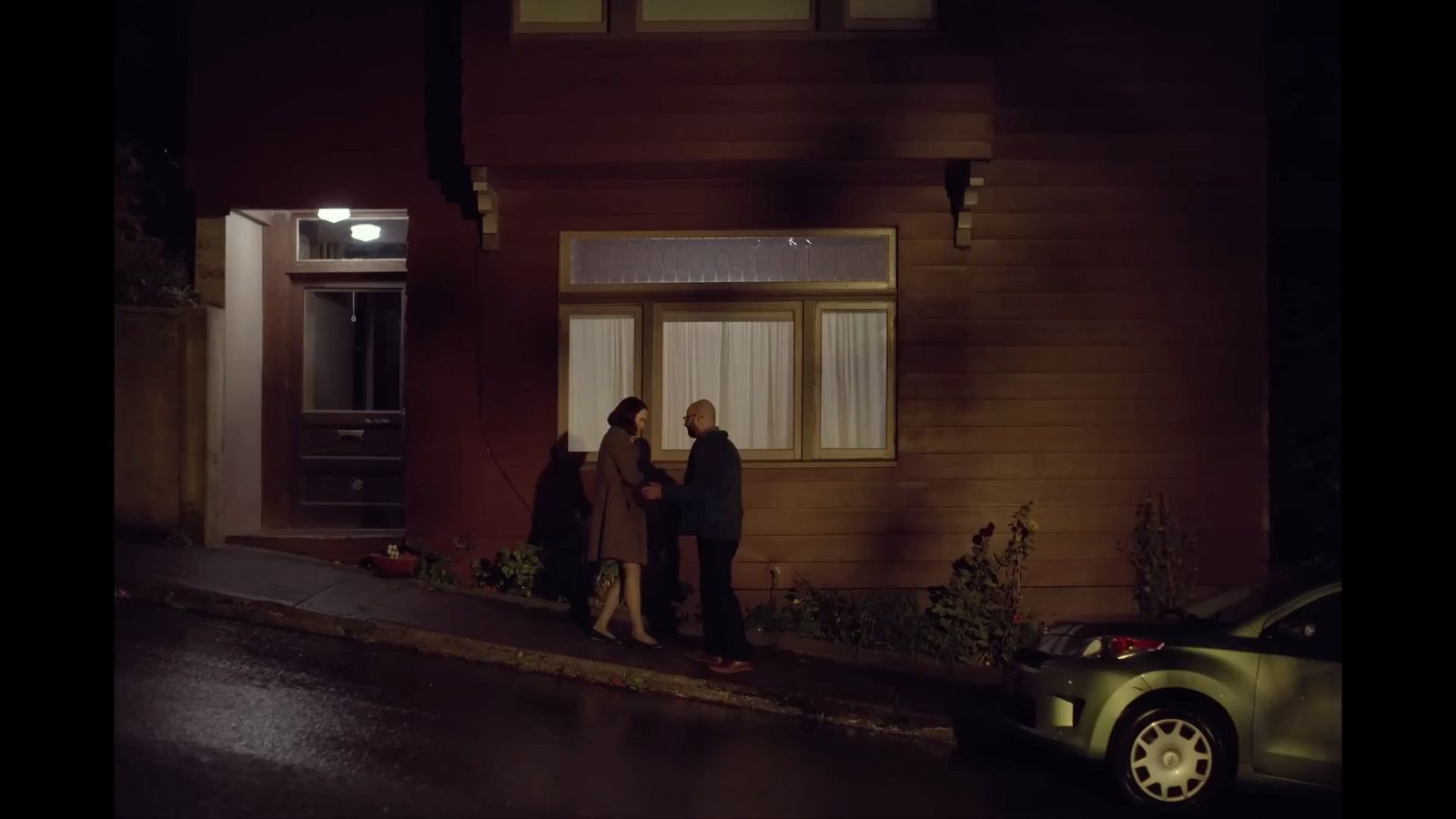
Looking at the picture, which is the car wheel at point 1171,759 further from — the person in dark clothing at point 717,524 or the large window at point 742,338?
the large window at point 742,338

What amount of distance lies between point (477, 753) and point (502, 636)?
254cm

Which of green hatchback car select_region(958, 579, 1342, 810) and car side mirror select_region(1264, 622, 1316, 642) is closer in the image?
green hatchback car select_region(958, 579, 1342, 810)

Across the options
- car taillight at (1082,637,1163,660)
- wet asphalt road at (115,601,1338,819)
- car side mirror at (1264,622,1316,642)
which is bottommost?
wet asphalt road at (115,601,1338,819)

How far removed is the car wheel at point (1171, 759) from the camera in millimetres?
6973

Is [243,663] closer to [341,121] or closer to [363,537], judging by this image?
[363,537]

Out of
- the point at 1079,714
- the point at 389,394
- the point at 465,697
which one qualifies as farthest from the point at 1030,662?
the point at 389,394

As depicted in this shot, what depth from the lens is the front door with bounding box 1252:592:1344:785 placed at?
682 cm

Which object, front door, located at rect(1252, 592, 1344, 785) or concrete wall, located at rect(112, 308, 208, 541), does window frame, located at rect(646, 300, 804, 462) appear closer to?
concrete wall, located at rect(112, 308, 208, 541)

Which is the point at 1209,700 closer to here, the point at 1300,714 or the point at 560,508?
the point at 1300,714

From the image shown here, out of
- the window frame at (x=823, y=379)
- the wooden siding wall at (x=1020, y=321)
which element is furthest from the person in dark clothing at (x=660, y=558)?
the window frame at (x=823, y=379)

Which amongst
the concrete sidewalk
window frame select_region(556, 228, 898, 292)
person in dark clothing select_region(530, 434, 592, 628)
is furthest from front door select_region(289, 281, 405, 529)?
window frame select_region(556, 228, 898, 292)

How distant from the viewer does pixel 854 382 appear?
470 inches

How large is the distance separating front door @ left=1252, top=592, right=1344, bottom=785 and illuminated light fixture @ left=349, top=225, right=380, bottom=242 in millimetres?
9230

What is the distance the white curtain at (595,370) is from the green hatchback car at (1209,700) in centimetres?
554
